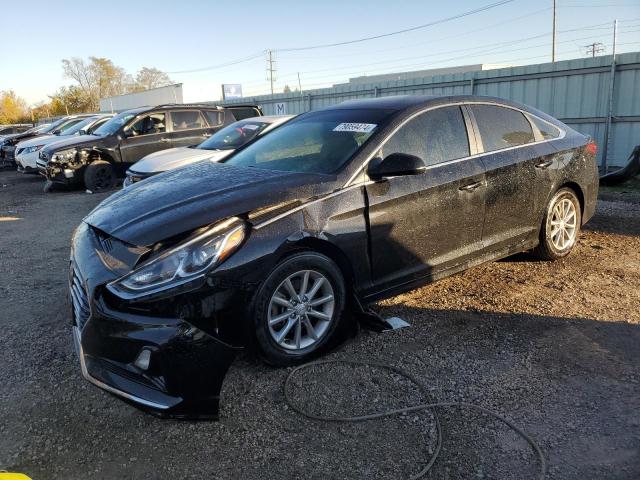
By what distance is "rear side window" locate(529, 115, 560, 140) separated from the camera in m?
5.07

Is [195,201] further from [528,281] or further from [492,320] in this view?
[528,281]

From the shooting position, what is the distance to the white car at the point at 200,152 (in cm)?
799

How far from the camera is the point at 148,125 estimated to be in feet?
38.7

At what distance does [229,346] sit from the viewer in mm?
2904

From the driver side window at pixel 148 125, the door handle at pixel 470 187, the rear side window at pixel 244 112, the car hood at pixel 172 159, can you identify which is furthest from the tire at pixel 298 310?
the rear side window at pixel 244 112

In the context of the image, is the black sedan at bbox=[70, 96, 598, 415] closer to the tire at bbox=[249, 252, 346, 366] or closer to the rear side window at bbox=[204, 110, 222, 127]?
the tire at bbox=[249, 252, 346, 366]

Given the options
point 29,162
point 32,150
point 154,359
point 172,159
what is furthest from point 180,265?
point 32,150

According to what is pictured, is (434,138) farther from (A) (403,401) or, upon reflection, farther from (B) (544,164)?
(A) (403,401)

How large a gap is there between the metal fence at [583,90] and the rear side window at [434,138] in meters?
7.56

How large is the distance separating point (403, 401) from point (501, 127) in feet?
9.31

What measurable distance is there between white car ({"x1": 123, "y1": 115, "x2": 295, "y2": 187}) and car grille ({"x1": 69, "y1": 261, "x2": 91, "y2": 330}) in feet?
A: 15.2

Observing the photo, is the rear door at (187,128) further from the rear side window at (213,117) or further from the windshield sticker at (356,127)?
the windshield sticker at (356,127)

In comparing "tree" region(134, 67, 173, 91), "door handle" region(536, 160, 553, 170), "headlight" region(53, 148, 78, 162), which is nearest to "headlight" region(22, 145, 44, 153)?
"headlight" region(53, 148, 78, 162)

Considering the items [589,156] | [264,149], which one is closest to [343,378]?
[264,149]
